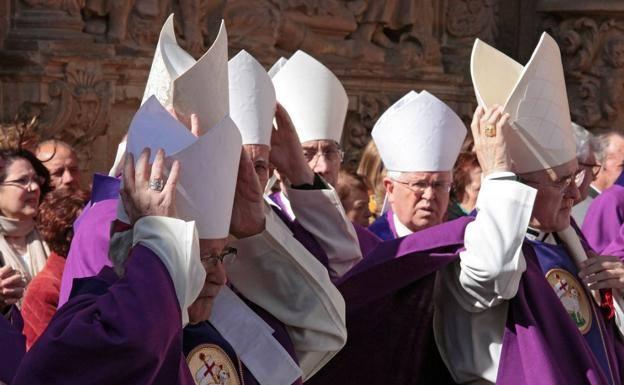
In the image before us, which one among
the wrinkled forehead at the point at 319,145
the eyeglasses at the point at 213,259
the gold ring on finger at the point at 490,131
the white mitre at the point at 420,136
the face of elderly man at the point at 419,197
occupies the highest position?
the eyeglasses at the point at 213,259

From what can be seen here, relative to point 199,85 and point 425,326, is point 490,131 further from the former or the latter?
point 199,85

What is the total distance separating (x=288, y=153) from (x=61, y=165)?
1.90m

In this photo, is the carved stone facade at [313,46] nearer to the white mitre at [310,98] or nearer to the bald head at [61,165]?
the bald head at [61,165]

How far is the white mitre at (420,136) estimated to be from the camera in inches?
236

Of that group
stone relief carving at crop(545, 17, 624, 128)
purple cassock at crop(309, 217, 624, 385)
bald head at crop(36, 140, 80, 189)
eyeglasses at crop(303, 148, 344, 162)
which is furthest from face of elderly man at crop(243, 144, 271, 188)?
stone relief carving at crop(545, 17, 624, 128)

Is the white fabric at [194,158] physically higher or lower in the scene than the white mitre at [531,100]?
higher

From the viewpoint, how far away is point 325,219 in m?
4.84

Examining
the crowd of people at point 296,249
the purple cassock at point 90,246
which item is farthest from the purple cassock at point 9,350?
the purple cassock at point 90,246

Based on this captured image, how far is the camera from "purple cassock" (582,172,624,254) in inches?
267

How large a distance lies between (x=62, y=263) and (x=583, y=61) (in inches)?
312

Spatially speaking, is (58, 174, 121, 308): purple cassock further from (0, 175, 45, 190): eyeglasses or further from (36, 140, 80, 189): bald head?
(36, 140, 80, 189): bald head

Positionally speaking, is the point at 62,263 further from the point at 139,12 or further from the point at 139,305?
the point at 139,12

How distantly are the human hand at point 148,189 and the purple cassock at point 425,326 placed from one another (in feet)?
4.94

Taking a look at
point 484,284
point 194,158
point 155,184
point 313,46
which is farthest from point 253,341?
point 313,46
